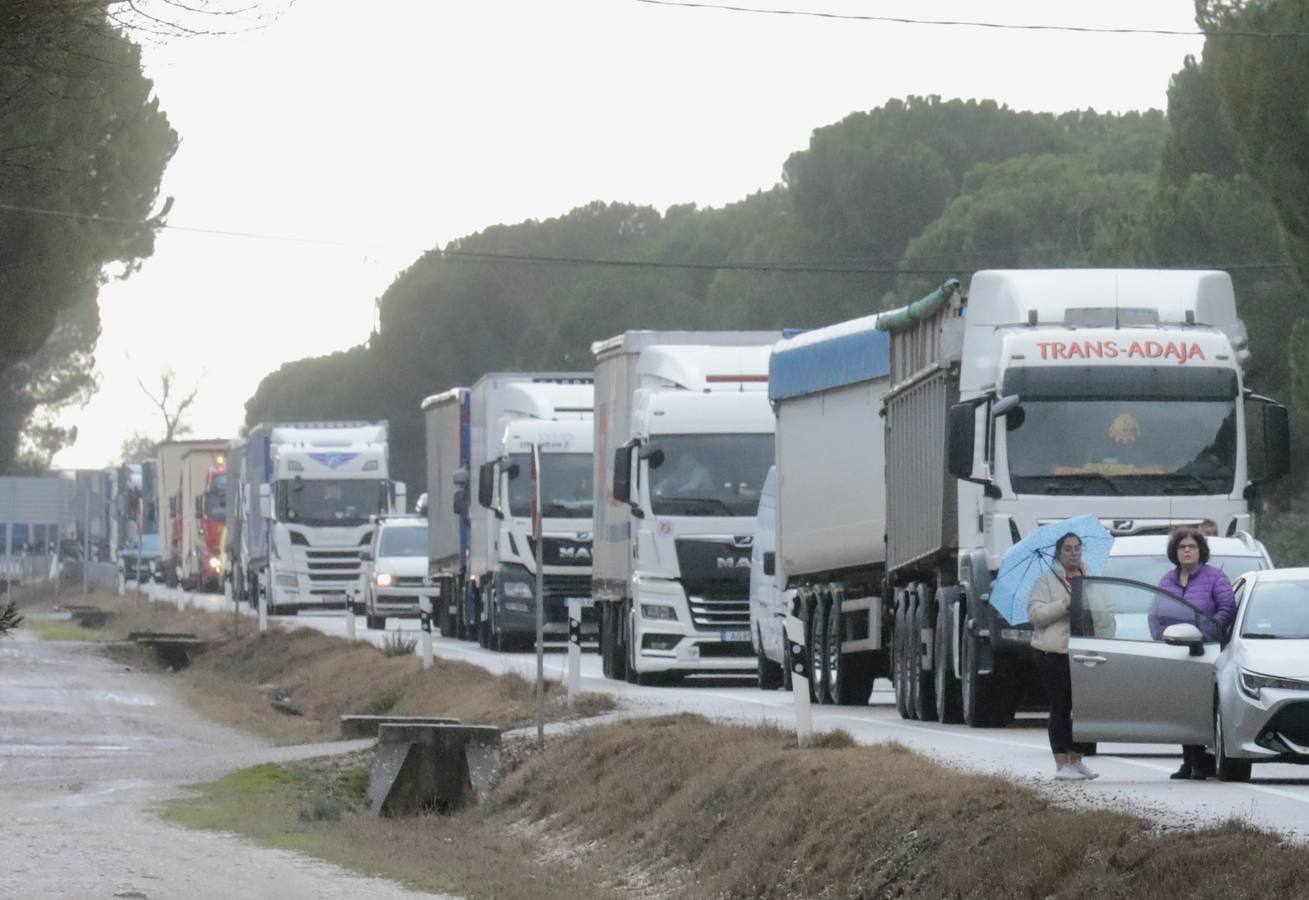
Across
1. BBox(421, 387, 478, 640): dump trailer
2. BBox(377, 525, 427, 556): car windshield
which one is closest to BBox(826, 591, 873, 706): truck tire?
BBox(421, 387, 478, 640): dump trailer

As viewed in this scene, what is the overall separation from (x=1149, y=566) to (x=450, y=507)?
2765 cm

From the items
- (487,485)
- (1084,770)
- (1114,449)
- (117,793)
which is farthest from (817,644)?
(487,485)

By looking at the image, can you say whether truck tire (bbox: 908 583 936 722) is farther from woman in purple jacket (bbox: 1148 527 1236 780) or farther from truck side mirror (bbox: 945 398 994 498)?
woman in purple jacket (bbox: 1148 527 1236 780)

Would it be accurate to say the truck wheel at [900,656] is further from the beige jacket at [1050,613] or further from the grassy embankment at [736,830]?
the beige jacket at [1050,613]

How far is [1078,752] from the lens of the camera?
622 inches

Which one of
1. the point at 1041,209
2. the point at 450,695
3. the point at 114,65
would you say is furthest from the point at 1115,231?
the point at 114,65

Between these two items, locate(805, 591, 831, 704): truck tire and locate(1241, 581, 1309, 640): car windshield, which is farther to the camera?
locate(805, 591, 831, 704): truck tire

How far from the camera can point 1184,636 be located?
15.8 meters

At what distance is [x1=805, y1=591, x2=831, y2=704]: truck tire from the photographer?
1057 inches

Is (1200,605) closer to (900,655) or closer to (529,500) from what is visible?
(900,655)

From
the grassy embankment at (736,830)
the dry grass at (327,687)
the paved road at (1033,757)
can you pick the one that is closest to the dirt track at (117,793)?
the grassy embankment at (736,830)

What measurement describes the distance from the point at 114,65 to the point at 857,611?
14.5 meters

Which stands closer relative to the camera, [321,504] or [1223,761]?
[1223,761]

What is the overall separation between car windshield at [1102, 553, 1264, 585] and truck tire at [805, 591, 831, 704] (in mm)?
8056
